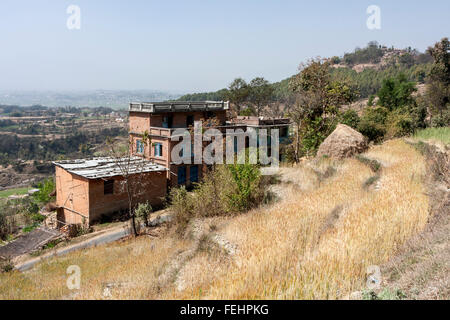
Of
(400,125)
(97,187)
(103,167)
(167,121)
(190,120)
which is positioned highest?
(190,120)

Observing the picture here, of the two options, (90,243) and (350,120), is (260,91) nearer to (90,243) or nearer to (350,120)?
(350,120)

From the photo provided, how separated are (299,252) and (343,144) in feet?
36.0

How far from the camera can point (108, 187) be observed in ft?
77.6

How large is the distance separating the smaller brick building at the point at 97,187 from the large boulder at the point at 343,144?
11.7 meters

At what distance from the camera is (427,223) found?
6930 mm

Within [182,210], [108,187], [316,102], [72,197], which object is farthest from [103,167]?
[316,102]

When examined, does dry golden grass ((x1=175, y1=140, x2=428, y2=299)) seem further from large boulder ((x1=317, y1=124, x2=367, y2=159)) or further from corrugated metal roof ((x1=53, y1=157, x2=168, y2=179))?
corrugated metal roof ((x1=53, y1=157, x2=168, y2=179))

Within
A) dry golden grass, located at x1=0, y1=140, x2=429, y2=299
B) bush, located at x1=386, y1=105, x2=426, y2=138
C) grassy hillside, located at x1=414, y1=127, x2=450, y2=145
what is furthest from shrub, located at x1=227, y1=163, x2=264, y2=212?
bush, located at x1=386, y1=105, x2=426, y2=138

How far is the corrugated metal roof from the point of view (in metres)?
23.0

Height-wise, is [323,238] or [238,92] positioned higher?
[238,92]

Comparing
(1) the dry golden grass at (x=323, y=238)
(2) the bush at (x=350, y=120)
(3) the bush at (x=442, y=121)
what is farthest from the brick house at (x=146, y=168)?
(3) the bush at (x=442, y=121)

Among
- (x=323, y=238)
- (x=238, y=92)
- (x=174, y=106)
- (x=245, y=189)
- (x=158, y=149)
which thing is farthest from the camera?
(x=238, y=92)

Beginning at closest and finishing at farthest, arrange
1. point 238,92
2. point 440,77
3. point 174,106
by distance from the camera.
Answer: point 440,77, point 174,106, point 238,92
